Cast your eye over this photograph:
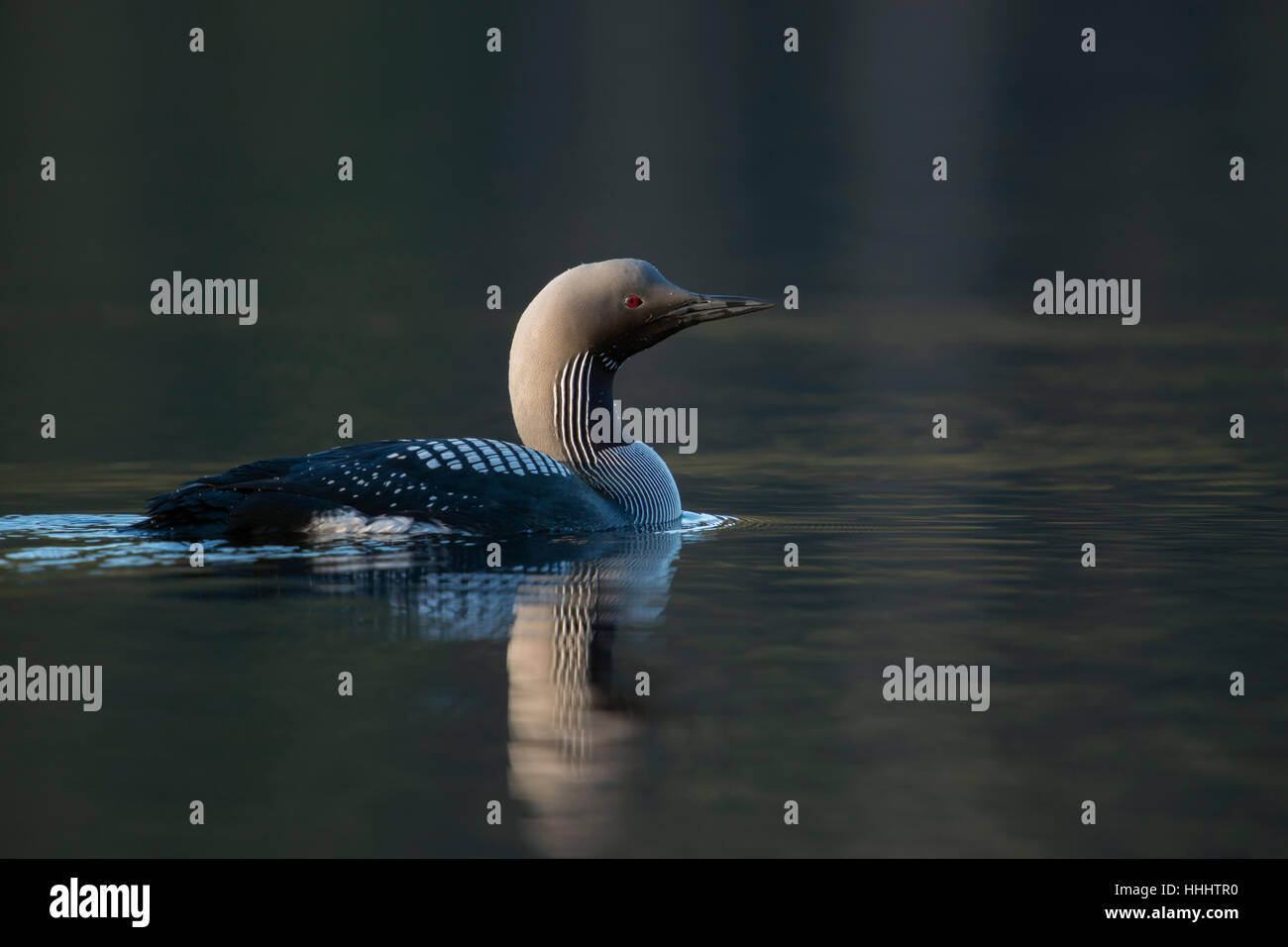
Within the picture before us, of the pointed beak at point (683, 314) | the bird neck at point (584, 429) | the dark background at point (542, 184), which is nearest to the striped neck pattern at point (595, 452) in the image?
the bird neck at point (584, 429)

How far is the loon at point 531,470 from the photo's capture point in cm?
733

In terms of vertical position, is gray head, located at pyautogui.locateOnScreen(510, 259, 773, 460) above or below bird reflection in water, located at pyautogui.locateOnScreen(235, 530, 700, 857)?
above

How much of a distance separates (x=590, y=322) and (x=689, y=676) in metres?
2.84

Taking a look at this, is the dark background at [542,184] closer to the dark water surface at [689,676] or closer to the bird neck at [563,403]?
the bird neck at [563,403]

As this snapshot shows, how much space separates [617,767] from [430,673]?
3.25 ft

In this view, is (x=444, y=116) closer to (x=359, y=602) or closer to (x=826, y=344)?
(x=826, y=344)

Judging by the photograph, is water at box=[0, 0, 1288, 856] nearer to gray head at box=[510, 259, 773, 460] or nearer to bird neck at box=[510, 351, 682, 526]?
bird neck at box=[510, 351, 682, 526]

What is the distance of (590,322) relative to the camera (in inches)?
317

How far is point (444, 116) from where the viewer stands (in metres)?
32.7

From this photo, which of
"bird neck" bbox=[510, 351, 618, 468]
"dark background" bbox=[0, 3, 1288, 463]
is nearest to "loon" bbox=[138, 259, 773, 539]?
"bird neck" bbox=[510, 351, 618, 468]

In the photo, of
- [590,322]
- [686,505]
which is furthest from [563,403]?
[686,505]

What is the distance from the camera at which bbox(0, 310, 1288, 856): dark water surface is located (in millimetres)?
4297

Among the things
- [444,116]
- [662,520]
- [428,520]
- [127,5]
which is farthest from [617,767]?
[127,5]

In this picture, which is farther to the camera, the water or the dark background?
the dark background
